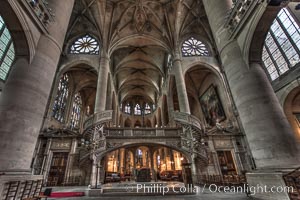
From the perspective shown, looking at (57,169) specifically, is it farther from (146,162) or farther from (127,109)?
(127,109)

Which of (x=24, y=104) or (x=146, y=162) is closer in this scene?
(x=24, y=104)

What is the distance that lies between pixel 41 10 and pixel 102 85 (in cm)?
883

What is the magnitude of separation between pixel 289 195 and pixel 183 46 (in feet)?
60.5

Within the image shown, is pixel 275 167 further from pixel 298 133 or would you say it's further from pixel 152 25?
pixel 152 25

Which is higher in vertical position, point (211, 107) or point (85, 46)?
point (85, 46)

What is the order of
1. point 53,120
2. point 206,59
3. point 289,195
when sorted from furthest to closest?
point 206,59, point 53,120, point 289,195

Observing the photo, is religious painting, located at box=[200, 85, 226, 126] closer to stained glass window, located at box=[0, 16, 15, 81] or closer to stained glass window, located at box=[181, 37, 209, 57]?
stained glass window, located at box=[181, 37, 209, 57]

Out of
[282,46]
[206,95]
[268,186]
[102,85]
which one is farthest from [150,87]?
[268,186]

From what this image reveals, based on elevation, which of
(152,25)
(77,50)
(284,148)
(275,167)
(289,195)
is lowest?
(289,195)

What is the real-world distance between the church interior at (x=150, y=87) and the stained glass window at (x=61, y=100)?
0.16m

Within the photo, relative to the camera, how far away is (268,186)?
4691 mm

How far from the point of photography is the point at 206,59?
60.7 feet

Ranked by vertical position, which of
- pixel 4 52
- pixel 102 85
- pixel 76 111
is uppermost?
pixel 4 52

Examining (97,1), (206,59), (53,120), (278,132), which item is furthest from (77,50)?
(278,132)
